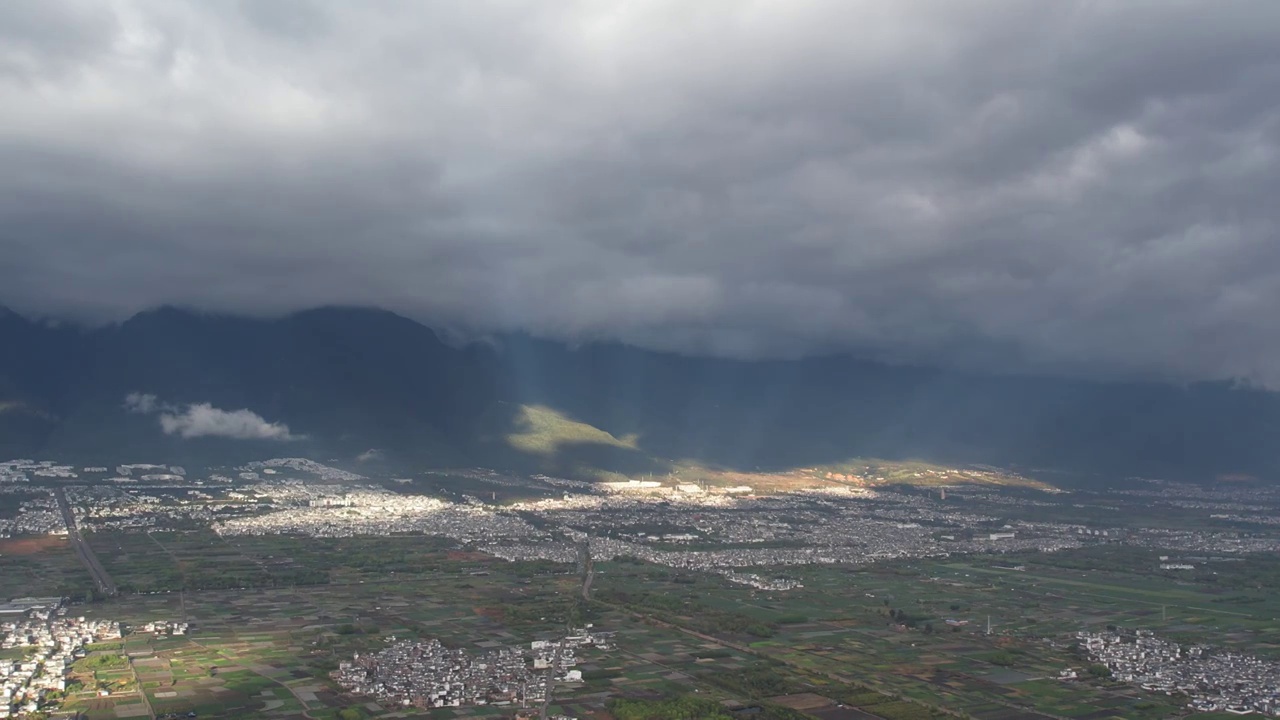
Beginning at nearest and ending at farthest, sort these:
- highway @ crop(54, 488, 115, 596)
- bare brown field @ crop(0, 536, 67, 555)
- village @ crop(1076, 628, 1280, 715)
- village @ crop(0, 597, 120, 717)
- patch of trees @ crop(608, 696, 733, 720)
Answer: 1. patch of trees @ crop(608, 696, 733, 720)
2. village @ crop(0, 597, 120, 717)
3. village @ crop(1076, 628, 1280, 715)
4. highway @ crop(54, 488, 115, 596)
5. bare brown field @ crop(0, 536, 67, 555)

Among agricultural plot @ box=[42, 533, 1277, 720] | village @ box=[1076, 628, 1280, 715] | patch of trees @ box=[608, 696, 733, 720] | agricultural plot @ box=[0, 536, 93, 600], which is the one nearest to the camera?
patch of trees @ box=[608, 696, 733, 720]

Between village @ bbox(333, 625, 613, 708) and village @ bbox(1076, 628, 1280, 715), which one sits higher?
village @ bbox(1076, 628, 1280, 715)

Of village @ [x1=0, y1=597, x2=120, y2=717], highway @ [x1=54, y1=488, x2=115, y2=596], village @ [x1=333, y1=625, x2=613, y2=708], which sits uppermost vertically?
village @ [x1=333, y1=625, x2=613, y2=708]

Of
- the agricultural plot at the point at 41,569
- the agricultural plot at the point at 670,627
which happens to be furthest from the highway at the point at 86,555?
the agricultural plot at the point at 670,627

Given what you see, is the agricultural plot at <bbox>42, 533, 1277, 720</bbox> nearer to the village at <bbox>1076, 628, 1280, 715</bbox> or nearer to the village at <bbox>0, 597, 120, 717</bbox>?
the village at <bbox>0, 597, 120, 717</bbox>

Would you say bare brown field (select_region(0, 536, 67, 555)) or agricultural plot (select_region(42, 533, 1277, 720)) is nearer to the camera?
agricultural plot (select_region(42, 533, 1277, 720))

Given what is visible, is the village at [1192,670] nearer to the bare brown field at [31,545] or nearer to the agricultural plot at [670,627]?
the agricultural plot at [670,627]

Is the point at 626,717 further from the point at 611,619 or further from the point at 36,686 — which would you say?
the point at 36,686

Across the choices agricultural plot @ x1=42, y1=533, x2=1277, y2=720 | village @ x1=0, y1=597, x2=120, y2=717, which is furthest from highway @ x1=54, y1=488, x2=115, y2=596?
village @ x1=0, y1=597, x2=120, y2=717

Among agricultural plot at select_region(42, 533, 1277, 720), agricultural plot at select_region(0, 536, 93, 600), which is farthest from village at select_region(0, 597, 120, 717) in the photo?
agricultural plot at select_region(0, 536, 93, 600)

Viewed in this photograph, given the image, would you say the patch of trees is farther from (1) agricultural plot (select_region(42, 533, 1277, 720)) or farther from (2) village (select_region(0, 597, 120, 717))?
(2) village (select_region(0, 597, 120, 717))
